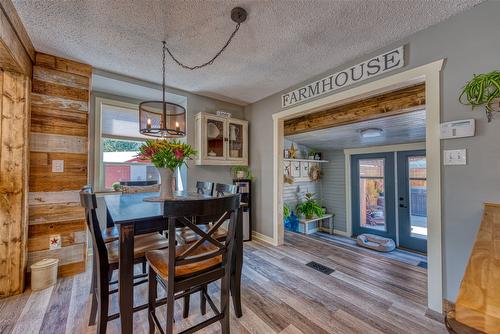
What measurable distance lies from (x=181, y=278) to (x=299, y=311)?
1.20m

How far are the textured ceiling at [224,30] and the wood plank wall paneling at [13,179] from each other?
1.92 feet

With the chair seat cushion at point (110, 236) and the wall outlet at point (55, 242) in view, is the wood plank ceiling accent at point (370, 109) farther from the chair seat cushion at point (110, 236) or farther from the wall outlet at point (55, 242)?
the wall outlet at point (55, 242)

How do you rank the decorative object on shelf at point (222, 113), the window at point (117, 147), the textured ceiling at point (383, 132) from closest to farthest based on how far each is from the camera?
the window at point (117, 147) < the textured ceiling at point (383, 132) < the decorative object on shelf at point (222, 113)

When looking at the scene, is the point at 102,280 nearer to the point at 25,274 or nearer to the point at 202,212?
the point at 202,212

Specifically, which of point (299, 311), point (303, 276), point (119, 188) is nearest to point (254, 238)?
point (303, 276)

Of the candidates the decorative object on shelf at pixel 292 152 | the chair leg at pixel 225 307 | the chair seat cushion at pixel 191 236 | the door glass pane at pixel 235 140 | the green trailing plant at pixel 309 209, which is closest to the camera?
the chair leg at pixel 225 307

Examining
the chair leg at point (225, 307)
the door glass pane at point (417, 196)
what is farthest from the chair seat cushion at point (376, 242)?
the chair leg at point (225, 307)

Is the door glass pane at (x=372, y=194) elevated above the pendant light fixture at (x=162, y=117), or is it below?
below

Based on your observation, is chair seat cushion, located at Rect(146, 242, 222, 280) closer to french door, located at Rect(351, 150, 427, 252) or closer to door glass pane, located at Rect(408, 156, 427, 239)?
french door, located at Rect(351, 150, 427, 252)

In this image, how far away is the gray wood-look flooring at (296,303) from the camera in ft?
5.35

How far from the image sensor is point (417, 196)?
480 cm

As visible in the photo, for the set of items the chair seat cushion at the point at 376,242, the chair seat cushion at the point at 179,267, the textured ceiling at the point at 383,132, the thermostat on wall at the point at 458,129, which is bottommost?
the chair seat cushion at the point at 376,242

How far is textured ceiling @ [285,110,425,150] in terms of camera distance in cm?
329

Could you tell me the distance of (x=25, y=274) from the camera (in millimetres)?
2164
